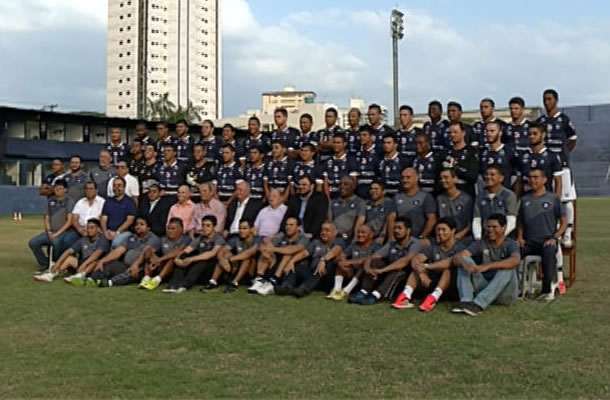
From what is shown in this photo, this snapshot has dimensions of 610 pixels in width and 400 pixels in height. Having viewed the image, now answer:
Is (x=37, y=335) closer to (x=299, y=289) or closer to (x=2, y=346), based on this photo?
(x=2, y=346)

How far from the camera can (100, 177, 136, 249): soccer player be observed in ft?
33.0

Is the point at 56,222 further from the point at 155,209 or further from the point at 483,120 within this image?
the point at 483,120

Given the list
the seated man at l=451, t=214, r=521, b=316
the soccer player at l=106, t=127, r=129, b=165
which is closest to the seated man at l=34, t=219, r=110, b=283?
the soccer player at l=106, t=127, r=129, b=165

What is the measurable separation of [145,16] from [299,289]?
100418 millimetres

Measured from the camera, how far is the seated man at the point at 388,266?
7.68m

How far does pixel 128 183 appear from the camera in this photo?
33.7 ft

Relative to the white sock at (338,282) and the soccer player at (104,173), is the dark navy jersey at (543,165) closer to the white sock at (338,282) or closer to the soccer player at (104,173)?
the white sock at (338,282)

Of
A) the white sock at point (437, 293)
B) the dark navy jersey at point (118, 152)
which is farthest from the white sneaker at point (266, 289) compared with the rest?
the dark navy jersey at point (118, 152)

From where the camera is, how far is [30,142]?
3662cm

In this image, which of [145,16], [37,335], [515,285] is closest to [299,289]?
[515,285]

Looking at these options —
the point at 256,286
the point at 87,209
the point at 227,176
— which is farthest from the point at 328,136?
the point at 87,209

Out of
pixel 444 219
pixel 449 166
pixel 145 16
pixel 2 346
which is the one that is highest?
pixel 145 16

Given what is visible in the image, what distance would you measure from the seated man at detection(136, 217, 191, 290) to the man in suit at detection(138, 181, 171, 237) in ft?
1.33

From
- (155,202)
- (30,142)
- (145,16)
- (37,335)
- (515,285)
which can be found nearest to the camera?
→ (37,335)
